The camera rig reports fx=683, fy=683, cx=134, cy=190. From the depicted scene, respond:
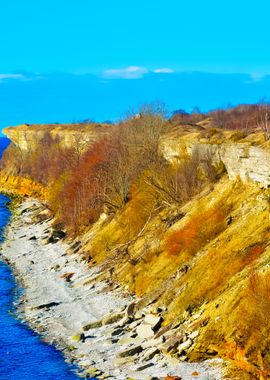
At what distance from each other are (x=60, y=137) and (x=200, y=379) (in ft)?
423

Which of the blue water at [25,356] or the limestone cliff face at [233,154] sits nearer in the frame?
the blue water at [25,356]

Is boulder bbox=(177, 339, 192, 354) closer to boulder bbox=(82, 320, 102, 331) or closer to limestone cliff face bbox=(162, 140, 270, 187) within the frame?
boulder bbox=(82, 320, 102, 331)

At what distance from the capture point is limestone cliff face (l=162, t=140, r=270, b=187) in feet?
176

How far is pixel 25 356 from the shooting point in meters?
43.6

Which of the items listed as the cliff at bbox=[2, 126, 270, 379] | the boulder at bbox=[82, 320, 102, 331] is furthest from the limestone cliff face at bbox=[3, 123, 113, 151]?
the boulder at bbox=[82, 320, 102, 331]

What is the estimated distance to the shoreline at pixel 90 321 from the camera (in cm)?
3962

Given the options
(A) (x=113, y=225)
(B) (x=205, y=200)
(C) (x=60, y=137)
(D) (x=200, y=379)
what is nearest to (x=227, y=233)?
(B) (x=205, y=200)

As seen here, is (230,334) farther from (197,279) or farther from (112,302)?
(112,302)

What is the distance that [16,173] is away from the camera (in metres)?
171

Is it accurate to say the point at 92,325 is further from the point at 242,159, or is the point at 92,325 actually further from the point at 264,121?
the point at 264,121

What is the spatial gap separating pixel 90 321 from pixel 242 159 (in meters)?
18.5

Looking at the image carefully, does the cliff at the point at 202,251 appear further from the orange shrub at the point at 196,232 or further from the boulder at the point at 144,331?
the boulder at the point at 144,331

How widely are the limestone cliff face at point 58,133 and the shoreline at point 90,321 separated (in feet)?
206

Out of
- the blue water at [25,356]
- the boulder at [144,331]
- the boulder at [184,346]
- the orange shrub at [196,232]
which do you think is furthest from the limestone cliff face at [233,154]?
the blue water at [25,356]
